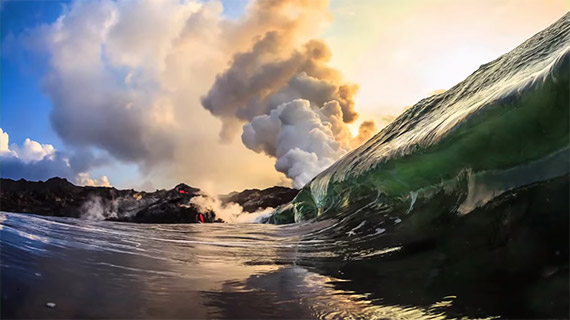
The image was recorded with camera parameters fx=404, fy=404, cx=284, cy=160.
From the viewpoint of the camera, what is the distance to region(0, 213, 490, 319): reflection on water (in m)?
2.14

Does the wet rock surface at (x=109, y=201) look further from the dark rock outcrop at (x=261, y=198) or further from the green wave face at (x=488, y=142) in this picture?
the green wave face at (x=488, y=142)

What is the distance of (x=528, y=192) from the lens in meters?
2.41

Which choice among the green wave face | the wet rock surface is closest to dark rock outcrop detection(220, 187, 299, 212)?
the wet rock surface

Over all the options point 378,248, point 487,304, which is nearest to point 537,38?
point 378,248

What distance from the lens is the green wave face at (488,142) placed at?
2.25 meters

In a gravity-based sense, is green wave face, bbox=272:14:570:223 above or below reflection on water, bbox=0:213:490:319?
above

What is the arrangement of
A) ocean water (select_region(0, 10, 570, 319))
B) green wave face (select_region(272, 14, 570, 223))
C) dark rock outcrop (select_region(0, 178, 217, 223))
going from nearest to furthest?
ocean water (select_region(0, 10, 570, 319)) < green wave face (select_region(272, 14, 570, 223)) < dark rock outcrop (select_region(0, 178, 217, 223))

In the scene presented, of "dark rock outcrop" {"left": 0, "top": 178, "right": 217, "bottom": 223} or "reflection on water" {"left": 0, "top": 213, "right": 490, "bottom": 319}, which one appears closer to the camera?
"reflection on water" {"left": 0, "top": 213, "right": 490, "bottom": 319}

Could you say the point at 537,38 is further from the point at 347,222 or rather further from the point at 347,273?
the point at 347,273

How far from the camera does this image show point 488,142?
259 cm

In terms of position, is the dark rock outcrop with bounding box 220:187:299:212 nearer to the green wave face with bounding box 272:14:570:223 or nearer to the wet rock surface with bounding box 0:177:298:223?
the wet rock surface with bounding box 0:177:298:223

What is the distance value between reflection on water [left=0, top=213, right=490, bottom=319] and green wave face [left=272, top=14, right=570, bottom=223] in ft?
2.87

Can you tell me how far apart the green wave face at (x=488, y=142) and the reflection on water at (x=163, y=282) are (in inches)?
34.5

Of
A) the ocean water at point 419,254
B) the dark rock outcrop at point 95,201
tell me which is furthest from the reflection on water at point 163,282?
the dark rock outcrop at point 95,201
